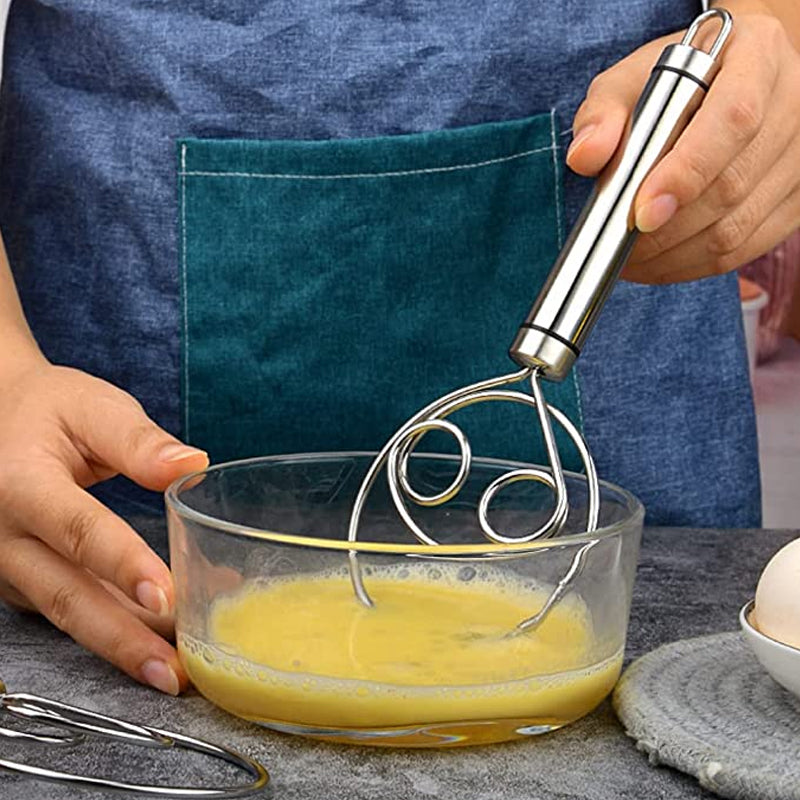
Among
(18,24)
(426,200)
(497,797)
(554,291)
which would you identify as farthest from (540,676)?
(18,24)

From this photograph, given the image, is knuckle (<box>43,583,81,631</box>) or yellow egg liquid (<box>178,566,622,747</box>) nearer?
yellow egg liquid (<box>178,566,622,747</box>)

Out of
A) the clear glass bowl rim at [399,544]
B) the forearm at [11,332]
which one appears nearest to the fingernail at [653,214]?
the clear glass bowl rim at [399,544]

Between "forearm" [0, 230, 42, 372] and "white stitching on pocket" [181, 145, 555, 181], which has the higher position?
"white stitching on pocket" [181, 145, 555, 181]

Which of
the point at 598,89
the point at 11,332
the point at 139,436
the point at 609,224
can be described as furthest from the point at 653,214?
the point at 11,332

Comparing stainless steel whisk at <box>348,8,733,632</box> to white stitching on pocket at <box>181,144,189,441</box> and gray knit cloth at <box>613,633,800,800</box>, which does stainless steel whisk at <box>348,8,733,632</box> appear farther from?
white stitching on pocket at <box>181,144,189,441</box>

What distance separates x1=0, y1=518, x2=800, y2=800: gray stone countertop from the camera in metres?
0.55

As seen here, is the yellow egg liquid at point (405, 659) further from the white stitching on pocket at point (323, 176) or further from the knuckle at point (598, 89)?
the white stitching on pocket at point (323, 176)

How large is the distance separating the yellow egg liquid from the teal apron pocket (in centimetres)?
37

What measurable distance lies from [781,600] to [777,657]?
0.02 m

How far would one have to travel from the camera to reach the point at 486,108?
969mm

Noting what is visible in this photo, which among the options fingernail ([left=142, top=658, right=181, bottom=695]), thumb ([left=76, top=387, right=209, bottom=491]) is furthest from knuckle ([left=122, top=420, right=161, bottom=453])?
fingernail ([left=142, top=658, right=181, bottom=695])

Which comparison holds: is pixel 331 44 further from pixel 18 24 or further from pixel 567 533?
pixel 567 533

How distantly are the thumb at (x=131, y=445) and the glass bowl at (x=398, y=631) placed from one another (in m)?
0.05

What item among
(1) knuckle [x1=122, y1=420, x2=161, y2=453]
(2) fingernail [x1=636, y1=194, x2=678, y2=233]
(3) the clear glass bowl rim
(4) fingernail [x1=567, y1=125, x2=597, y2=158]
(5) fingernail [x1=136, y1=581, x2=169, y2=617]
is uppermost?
(4) fingernail [x1=567, y1=125, x2=597, y2=158]
